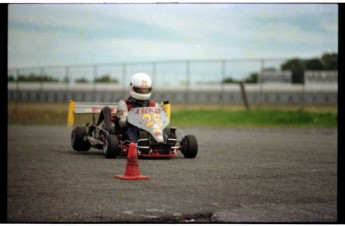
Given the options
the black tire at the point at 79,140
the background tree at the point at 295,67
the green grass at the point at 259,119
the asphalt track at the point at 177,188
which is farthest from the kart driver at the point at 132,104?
the background tree at the point at 295,67

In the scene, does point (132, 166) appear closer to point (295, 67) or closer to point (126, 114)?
point (126, 114)

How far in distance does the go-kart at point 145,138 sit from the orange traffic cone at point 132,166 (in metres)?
2.56

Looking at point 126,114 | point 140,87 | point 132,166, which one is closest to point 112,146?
point 126,114

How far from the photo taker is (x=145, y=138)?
1248 centimetres

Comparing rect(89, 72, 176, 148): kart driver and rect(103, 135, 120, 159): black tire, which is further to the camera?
rect(89, 72, 176, 148): kart driver

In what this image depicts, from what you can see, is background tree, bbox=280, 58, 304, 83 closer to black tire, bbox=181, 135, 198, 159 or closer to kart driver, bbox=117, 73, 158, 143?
kart driver, bbox=117, 73, 158, 143

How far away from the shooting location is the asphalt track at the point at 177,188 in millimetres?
6844

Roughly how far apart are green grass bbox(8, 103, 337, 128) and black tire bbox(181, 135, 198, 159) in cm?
1262

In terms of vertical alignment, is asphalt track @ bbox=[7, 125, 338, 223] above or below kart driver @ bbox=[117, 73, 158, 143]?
below

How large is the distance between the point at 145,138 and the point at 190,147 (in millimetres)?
832

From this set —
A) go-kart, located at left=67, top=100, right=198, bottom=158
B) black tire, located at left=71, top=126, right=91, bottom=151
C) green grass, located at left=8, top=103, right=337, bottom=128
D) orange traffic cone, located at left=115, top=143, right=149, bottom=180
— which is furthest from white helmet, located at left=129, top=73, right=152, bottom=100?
green grass, located at left=8, top=103, right=337, bottom=128

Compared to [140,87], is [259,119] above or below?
below

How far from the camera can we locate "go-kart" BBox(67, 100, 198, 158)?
12094 mm

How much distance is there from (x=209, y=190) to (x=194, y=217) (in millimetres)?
1725
